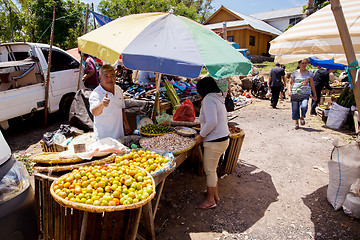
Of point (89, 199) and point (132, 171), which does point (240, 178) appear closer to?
point (132, 171)

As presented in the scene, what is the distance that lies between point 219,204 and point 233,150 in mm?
1101

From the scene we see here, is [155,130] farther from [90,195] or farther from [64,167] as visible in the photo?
[90,195]

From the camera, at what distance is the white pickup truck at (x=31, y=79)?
18.7 feet

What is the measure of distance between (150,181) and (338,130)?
688cm

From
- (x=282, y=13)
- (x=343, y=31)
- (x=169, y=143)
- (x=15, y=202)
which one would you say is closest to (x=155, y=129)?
(x=169, y=143)

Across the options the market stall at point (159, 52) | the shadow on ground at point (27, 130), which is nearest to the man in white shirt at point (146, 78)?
the shadow on ground at point (27, 130)

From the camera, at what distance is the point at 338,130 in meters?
7.02

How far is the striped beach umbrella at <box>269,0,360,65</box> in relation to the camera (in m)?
2.85

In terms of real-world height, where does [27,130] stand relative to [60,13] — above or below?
below

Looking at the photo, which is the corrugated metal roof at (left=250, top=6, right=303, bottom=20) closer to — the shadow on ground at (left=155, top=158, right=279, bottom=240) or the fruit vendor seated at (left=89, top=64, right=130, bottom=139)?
the shadow on ground at (left=155, top=158, right=279, bottom=240)

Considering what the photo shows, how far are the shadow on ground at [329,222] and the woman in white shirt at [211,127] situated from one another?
1.42 m

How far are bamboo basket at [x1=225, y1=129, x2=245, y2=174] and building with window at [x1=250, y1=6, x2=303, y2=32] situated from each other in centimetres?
3262

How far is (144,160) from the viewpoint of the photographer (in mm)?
2803

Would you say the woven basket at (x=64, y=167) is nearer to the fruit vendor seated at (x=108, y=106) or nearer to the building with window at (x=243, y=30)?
the fruit vendor seated at (x=108, y=106)
